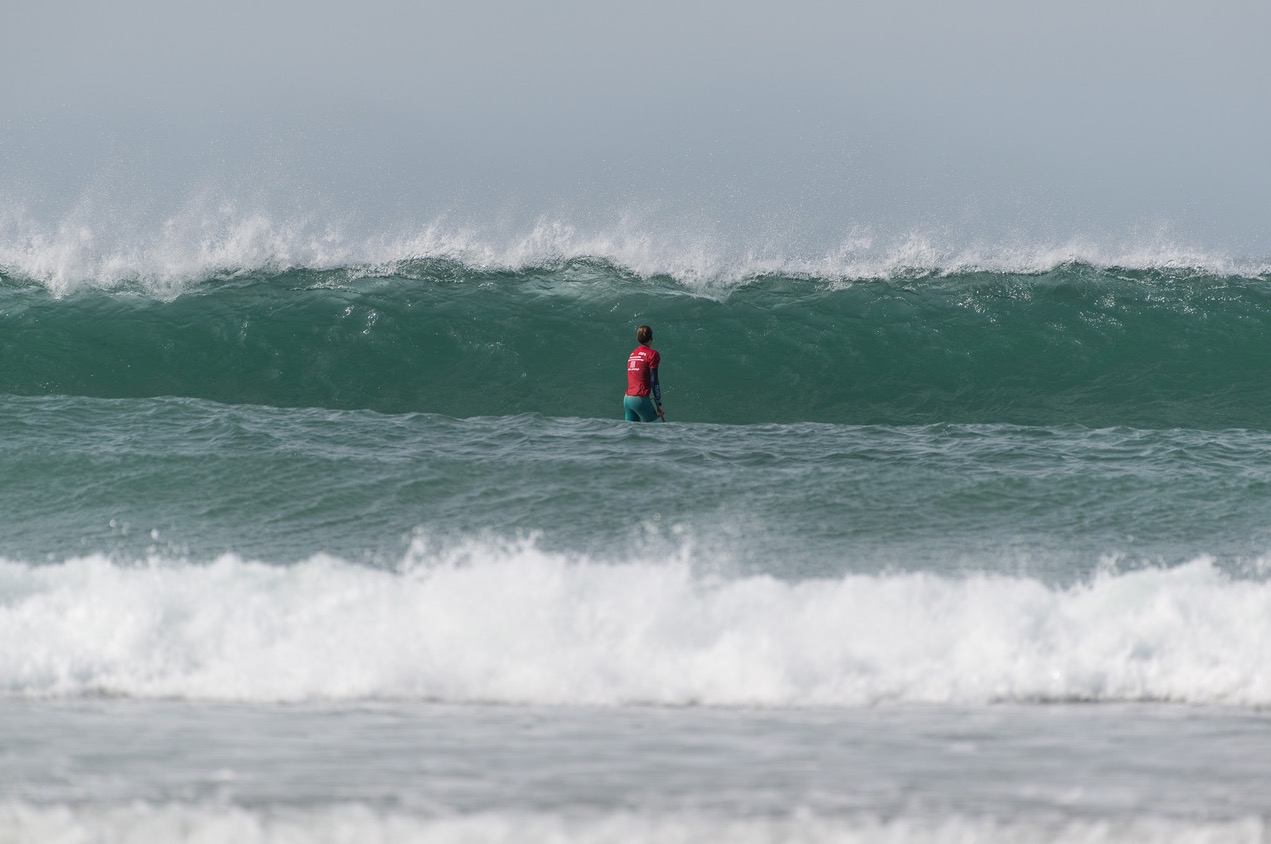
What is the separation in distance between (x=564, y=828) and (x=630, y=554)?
12.6 ft

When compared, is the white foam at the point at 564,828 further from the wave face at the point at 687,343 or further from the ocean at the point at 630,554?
the wave face at the point at 687,343

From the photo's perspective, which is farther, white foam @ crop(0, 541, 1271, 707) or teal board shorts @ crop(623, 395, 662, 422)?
teal board shorts @ crop(623, 395, 662, 422)

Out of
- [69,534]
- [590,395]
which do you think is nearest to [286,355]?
[590,395]

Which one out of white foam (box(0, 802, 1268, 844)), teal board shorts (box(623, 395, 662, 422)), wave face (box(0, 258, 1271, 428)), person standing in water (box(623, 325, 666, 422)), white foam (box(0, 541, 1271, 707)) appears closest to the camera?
white foam (box(0, 802, 1268, 844))

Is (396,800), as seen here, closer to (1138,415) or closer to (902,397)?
(902,397)

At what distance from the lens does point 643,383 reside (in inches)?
424

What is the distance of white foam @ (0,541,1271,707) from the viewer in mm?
5383

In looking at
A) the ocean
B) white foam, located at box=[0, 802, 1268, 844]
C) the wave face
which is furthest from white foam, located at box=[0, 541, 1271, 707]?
the wave face

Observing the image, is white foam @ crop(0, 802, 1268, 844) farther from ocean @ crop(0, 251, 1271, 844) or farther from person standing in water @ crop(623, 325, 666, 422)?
person standing in water @ crop(623, 325, 666, 422)

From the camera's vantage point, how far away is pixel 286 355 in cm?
1293

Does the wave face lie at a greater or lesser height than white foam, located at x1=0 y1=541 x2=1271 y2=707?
greater

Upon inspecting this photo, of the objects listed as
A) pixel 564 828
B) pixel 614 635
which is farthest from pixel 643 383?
pixel 564 828

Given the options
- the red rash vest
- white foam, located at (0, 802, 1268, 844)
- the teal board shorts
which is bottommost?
white foam, located at (0, 802, 1268, 844)

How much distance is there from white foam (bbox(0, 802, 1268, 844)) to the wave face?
861 cm
